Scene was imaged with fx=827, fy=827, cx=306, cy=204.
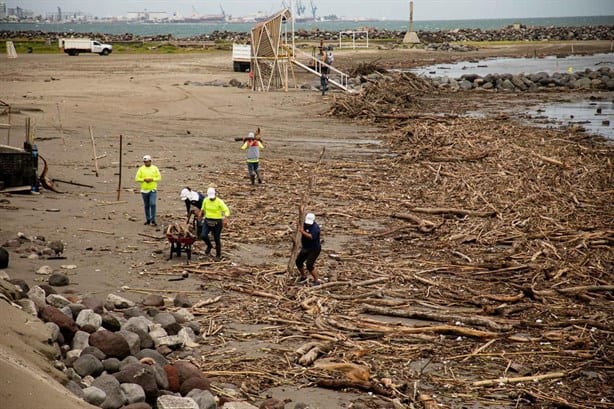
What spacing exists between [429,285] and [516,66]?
6271 cm

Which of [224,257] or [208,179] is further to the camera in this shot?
[208,179]

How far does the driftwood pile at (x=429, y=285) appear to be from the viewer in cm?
1153

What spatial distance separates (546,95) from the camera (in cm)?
5166

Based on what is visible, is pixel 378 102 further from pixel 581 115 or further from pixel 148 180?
pixel 148 180

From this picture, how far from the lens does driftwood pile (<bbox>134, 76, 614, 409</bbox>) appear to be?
11531 mm

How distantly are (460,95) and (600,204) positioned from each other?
30.2 meters

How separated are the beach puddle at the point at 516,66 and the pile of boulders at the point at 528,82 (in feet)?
22.7

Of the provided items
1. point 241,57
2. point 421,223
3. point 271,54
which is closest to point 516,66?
point 241,57

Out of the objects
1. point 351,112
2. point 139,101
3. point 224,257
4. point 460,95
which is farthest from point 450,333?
point 460,95

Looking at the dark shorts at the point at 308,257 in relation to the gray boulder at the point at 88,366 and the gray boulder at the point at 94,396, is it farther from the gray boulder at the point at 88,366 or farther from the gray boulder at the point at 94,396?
the gray boulder at the point at 94,396

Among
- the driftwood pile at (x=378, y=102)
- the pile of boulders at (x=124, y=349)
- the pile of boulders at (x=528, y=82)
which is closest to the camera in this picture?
the pile of boulders at (x=124, y=349)

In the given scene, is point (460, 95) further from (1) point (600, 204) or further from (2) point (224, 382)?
(2) point (224, 382)

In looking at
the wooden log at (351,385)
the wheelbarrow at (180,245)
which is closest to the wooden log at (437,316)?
the wooden log at (351,385)

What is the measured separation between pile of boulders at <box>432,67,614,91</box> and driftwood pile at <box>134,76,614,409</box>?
27445 millimetres
